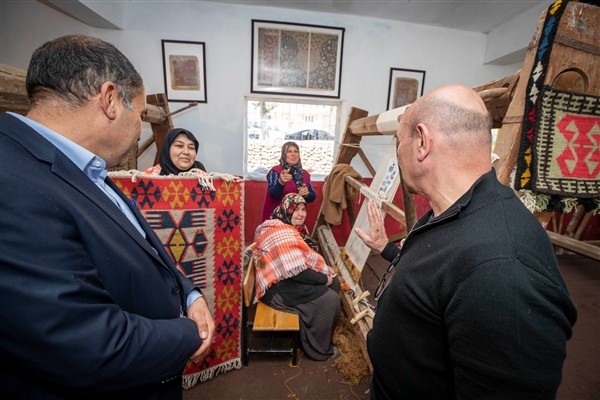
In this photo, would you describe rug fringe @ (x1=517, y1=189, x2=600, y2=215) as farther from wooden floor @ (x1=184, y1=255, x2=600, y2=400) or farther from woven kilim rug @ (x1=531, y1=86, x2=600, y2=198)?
wooden floor @ (x1=184, y1=255, x2=600, y2=400)

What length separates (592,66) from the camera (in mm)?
1021

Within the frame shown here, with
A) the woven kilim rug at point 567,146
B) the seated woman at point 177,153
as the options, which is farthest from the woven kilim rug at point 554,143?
the seated woman at point 177,153

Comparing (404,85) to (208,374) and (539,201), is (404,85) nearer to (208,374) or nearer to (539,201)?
(539,201)

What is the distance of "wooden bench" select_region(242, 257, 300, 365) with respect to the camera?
2.17m

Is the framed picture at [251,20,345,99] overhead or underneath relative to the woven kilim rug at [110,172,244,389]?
overhead

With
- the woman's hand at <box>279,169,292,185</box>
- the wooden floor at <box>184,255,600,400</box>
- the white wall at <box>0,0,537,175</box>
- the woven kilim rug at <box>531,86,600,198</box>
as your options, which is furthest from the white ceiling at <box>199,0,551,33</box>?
the wooden floor at <box>184,255,600,400</box>

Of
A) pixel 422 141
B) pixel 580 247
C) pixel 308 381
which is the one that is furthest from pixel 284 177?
pixel 580 247

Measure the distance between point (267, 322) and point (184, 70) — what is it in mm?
3573

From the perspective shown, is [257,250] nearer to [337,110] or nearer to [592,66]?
[592,66]

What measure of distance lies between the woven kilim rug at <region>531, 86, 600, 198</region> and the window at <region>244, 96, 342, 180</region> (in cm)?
353

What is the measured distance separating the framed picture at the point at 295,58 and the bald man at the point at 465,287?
Answer: 3496mm

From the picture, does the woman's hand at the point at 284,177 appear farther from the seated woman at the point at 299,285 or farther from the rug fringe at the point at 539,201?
the rug fringe at the point at 539,201

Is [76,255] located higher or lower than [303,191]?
higher

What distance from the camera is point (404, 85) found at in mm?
4402
